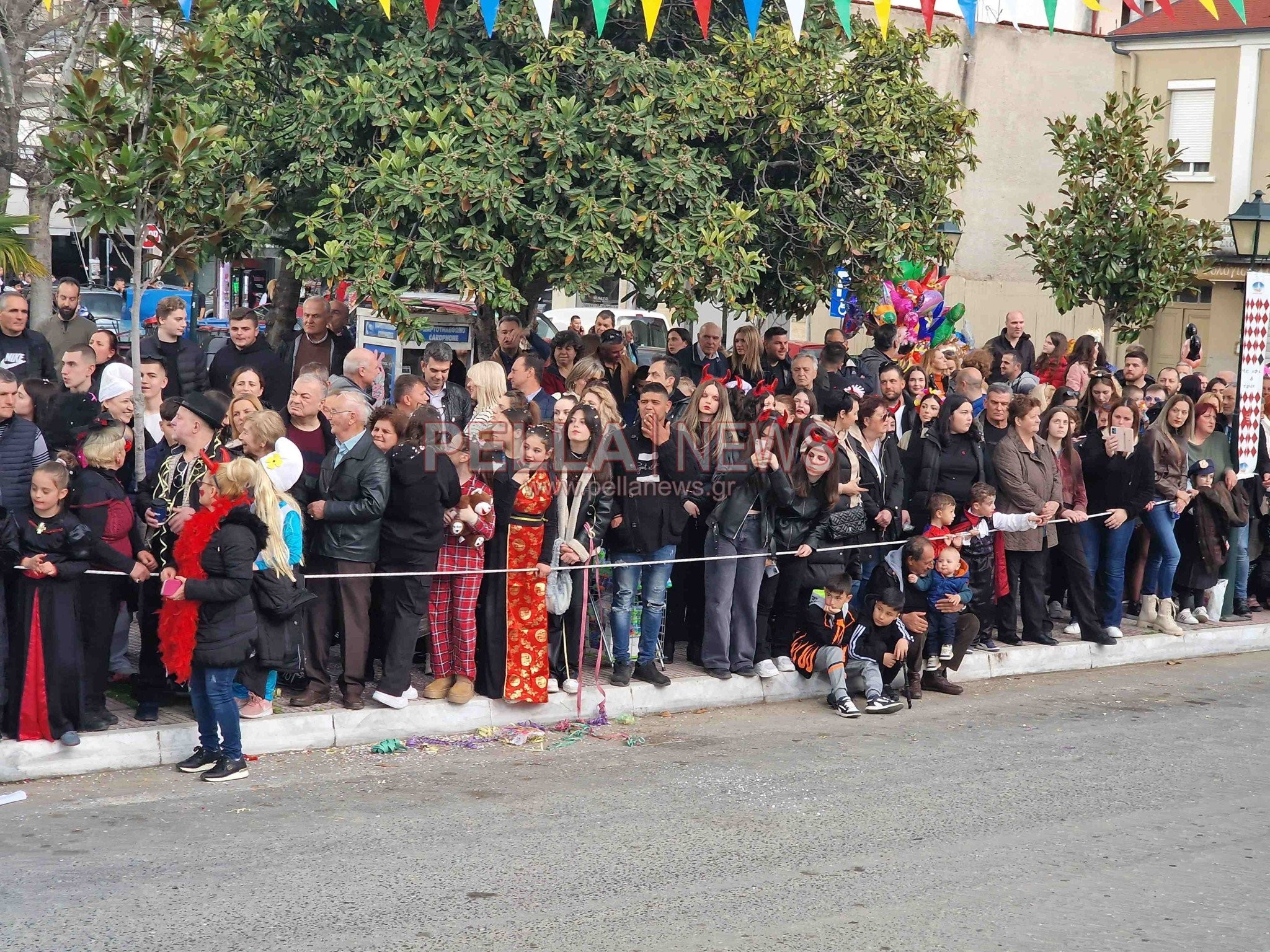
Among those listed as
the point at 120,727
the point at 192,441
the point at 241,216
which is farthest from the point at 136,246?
the point at 120,727

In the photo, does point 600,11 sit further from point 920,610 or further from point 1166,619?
point 1166,619

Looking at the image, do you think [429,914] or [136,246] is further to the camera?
[136,246]

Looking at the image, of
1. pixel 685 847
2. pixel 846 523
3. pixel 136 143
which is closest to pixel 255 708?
pixel 685 847

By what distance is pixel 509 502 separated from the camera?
337 inches

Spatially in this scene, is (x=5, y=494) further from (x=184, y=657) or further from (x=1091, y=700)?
(x=1091, y=700)

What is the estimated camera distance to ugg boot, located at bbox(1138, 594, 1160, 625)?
459 inches

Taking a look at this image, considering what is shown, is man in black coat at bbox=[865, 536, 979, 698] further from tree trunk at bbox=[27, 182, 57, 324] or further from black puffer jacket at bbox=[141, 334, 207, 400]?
tree trunk at bbox=[27, 182, 57, 324]

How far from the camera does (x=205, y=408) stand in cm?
788

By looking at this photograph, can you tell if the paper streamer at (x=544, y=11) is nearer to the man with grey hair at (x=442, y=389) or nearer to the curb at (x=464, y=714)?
the man with grey hair at (x=442, y=389)

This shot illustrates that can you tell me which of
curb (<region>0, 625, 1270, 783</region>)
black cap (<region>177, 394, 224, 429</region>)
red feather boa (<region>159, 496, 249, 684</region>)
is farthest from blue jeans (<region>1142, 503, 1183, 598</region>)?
red feather boa (<region>159, 496, 249, 684</region>)

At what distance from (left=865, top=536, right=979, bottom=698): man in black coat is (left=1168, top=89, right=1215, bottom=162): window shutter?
80.7ft

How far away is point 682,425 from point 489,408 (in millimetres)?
1263

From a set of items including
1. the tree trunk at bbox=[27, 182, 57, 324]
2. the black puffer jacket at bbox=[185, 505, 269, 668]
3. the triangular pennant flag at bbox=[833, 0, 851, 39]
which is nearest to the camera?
the black puffer jacket at bbox=[185, 505, 269, 668]

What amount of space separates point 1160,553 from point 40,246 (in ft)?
49.5
